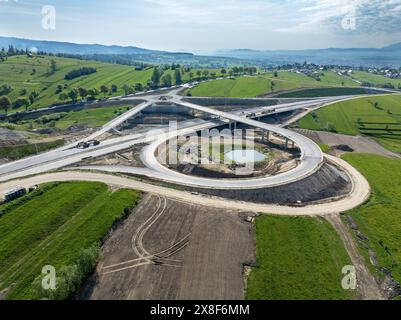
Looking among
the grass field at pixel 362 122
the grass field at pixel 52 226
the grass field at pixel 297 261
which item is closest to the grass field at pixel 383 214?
the grass field at pixel 297 261

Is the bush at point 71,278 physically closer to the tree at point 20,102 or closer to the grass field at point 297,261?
the grass field at point 297,261

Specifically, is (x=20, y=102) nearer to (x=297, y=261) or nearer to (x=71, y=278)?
(x=71, y=278)

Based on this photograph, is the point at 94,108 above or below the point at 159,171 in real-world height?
above

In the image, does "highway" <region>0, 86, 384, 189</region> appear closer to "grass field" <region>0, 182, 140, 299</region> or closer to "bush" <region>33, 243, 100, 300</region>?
"grass field" <region>0, 182, 140, 299</region>

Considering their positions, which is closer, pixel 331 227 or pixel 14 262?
pixel 14 262
